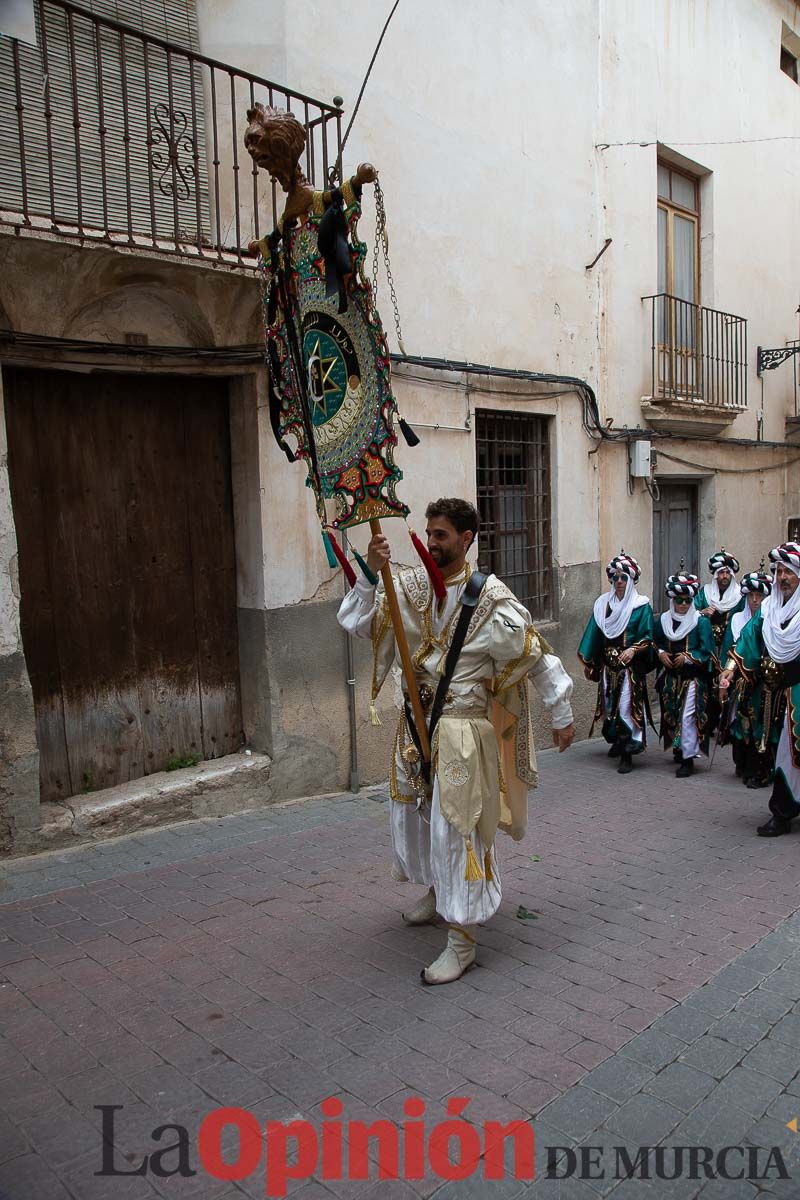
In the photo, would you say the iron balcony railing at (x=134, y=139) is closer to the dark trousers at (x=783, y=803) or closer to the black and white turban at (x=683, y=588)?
the black and white turban at (x=683, y=588)

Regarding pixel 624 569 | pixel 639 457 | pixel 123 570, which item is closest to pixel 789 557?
pixel 624 569

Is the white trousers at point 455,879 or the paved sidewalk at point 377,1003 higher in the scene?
the white trousers at point 455,879

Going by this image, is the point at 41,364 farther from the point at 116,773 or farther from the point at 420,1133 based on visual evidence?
the point at 420,1133

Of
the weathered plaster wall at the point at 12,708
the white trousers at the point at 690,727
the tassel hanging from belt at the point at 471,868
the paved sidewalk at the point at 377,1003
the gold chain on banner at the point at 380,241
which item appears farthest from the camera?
the white trousers at the point at 690,727

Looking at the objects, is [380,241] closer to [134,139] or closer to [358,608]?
[134,139]

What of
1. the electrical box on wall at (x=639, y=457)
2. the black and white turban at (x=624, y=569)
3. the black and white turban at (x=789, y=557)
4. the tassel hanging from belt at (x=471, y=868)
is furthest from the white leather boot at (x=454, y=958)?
the electrical box on wall at (x=639, y=457)

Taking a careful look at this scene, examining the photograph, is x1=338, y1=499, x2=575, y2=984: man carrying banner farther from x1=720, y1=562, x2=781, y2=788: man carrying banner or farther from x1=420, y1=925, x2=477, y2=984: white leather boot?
x1=720, y1=562, x2=781, y2=788: man carrying banner

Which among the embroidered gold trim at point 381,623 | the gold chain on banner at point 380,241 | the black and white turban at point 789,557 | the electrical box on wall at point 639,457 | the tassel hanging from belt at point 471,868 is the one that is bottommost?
the tassel hanging from belt at point 471,868

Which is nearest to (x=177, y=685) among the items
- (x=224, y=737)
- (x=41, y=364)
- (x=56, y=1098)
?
(x=224, y=737)

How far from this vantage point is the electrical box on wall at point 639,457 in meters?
9.74

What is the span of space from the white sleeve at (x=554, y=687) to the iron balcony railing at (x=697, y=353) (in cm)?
686

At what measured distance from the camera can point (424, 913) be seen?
4.35 m

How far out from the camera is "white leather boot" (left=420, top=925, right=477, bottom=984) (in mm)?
3793

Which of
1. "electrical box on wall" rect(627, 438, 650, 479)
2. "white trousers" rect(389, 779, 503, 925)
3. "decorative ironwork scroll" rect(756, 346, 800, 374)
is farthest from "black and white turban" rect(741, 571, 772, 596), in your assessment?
"decorative ironwork scroll" rect(756, 346, 800, 374)
